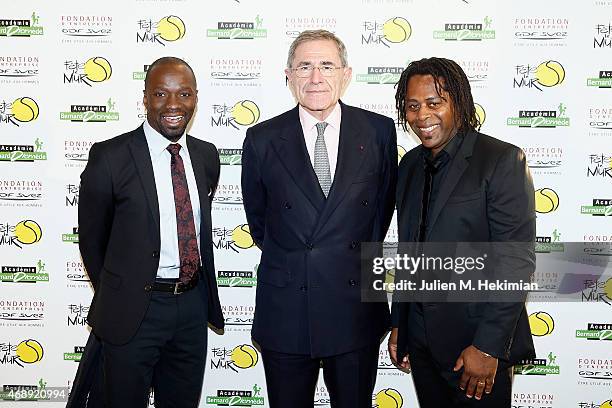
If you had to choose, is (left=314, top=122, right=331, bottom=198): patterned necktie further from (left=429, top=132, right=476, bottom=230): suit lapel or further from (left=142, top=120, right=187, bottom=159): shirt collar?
(left=142, top=120, right=187, bottom=159): shirt collar

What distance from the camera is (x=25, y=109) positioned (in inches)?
138

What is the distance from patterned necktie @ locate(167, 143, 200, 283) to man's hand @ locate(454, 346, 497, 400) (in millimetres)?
1222

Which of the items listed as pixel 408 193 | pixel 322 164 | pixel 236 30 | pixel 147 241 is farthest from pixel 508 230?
pixel 236 30

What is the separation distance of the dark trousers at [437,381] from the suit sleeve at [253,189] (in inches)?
34.9

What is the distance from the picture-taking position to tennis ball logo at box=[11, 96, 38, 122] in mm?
3506

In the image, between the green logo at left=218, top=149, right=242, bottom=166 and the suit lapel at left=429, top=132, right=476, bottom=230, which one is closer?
the suit lapel at left=429, top=132, right=476, bottom=230

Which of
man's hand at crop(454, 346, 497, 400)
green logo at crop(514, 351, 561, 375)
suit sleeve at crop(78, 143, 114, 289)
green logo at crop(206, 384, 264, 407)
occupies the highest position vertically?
suit sleeve at crop(78, 143, 114, 289)

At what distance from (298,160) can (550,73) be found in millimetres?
1798

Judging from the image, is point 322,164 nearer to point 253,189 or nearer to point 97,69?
point 253,189

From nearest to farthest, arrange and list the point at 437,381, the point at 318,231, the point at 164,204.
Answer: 1. the point at 437,381
2. the point at 318,231
3. the point at 164,204

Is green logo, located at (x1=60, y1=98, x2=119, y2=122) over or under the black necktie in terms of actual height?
over

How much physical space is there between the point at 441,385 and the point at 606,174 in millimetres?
1876

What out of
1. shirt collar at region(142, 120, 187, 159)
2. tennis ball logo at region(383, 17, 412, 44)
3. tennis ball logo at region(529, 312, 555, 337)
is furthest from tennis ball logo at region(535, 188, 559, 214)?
shirt collar at region(142, 120, 187, 159)

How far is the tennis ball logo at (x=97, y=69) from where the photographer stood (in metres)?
3.47
